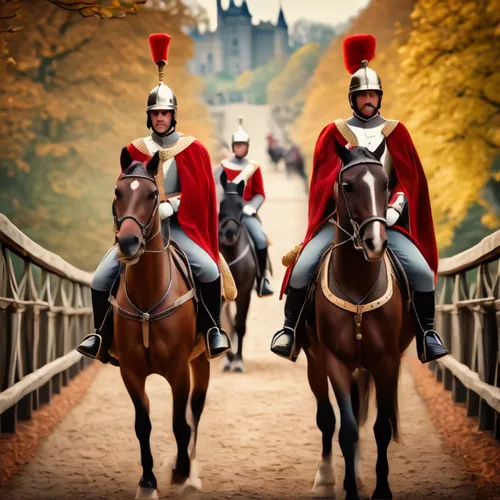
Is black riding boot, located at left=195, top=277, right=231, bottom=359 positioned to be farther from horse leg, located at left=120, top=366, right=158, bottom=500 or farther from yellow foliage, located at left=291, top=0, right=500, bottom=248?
yellow foliage, located at left=291, top=0, right=500, bottom=248

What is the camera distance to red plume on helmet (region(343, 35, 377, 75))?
6645mm

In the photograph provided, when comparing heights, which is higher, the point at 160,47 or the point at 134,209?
the point at 160,47

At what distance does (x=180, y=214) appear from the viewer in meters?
6.84

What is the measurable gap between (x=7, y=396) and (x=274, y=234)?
1837 cm

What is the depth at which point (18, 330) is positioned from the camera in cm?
772

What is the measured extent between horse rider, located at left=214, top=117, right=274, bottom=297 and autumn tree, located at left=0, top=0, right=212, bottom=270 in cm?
354

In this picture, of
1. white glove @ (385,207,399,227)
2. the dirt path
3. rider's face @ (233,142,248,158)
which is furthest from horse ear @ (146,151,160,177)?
rider's face @ (233,142,248,158)

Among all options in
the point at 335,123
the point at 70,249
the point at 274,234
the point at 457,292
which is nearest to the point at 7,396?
the point at 335,123

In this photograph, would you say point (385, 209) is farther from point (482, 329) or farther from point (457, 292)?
point (457, 292)

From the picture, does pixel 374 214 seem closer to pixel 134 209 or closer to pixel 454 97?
pixel 134 209

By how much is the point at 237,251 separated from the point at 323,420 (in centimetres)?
520

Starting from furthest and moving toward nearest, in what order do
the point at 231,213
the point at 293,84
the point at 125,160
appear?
the point at 293,84
the point at 231,213
the point at 125,160

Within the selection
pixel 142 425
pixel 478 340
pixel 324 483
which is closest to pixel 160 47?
pixel 142 425

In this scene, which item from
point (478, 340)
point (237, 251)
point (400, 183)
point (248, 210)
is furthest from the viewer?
point (248, 210)
